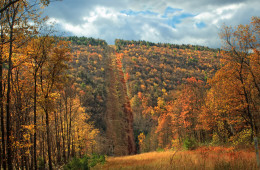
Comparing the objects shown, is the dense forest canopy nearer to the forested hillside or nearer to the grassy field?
the forested hillside

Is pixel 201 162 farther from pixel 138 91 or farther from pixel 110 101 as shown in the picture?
pixel 138 91

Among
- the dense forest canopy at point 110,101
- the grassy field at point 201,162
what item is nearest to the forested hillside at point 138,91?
the dense forest canopy at point 110,101

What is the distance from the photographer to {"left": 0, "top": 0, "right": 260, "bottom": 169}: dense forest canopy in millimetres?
12148

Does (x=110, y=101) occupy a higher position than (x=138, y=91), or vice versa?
(x=138, y=91)

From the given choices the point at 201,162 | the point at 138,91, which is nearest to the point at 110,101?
the point at 138,91

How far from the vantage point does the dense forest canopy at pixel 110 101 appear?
39.9 feet

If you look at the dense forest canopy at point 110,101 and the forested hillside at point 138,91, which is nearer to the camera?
the dense forest canopy at point 110,101

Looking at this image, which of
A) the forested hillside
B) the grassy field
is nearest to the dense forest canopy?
the forested hillside

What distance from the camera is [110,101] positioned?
173 feet

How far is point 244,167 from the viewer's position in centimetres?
509

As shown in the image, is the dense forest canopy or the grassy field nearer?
the grassy field

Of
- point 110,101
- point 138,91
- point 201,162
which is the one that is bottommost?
point 201,162

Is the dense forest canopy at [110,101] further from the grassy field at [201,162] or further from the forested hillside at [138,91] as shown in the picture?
the grassy field at [201,162]

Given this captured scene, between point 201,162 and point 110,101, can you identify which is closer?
point 201,162
